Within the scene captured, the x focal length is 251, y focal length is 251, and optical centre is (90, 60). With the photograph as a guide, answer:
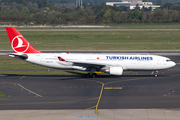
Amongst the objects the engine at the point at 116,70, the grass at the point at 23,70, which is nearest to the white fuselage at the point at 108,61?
the engine at the point at 116,70

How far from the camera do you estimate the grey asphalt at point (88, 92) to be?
27578 millimetres

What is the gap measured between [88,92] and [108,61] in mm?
9715

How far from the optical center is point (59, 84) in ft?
121

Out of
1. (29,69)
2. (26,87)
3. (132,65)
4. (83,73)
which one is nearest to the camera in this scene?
(26,87)

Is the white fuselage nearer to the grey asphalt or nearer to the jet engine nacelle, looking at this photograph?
the jet engine nacelle

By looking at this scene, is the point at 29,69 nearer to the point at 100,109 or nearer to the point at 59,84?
the point at 59,84

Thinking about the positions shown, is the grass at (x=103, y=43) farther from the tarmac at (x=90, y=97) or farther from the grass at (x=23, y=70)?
the tarmac at (x=90, y=97)

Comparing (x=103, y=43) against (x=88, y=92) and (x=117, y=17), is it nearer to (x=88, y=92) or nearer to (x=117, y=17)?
(x=88, y=92)

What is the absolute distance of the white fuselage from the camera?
40.7 meters

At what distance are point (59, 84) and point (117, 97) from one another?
10.4 metres

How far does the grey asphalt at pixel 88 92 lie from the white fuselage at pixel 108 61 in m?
1.85

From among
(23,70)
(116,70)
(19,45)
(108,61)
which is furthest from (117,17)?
(116,70)

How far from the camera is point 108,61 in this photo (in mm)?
40938
